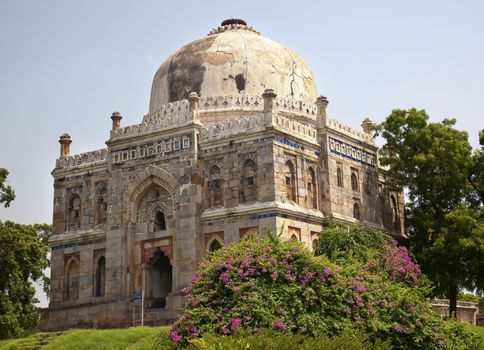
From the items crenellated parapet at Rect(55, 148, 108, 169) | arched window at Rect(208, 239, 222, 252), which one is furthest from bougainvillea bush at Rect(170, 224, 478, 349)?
crenellated parapet at Rect(55, 148, 108, 169)

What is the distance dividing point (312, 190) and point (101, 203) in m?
8.14

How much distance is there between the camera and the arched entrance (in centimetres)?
2795

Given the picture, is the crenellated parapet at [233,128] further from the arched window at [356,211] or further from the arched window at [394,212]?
the arched window at [394,212]

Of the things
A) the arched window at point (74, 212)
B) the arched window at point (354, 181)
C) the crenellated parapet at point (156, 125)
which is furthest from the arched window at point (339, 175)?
the arched window at point (74, 212)

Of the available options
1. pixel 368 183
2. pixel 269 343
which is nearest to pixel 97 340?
pixel 269 343

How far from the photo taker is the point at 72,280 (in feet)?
98.1

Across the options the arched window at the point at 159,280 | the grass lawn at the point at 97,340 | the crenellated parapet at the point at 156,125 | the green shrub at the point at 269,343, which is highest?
the crenellated parapet at the point at 156,125

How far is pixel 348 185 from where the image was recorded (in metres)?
29.0

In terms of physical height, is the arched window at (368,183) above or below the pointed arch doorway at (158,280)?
above

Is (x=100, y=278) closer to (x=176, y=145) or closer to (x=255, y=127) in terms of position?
(x=176, y=145)

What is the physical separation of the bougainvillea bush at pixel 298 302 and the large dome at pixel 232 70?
1295cm

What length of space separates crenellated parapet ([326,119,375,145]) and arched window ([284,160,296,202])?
9.12 feet

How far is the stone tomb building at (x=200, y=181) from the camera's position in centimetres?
2641

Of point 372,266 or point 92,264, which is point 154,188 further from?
point 372,266
